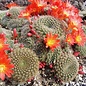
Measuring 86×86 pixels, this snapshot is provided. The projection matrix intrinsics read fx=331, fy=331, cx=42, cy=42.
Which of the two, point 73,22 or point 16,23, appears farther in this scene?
point 16,23

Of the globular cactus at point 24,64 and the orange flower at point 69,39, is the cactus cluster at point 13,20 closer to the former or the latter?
the orange flower at point 69,39

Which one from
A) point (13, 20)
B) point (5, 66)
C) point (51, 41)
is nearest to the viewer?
point (5, 66)

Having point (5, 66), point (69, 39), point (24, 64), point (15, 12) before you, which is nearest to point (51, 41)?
point (69, 39)

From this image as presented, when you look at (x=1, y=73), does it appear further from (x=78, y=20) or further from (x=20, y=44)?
(x=78, y=20)

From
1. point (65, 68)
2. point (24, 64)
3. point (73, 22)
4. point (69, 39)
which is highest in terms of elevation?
point (73, 22)

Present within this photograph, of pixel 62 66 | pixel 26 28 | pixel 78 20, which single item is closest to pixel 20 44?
pixel 26 28

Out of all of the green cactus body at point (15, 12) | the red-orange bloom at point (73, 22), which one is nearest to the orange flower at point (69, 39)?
the red-orange bloom at point (73, 22)

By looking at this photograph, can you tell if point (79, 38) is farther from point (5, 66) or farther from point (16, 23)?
point (5, 66)
